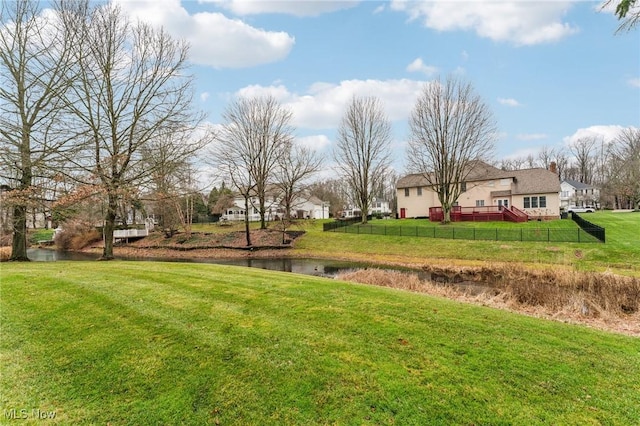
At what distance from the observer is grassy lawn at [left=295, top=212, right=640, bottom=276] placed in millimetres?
18094

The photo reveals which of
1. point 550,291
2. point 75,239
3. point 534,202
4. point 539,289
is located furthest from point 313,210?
point 550,291

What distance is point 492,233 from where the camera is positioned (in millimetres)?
25766

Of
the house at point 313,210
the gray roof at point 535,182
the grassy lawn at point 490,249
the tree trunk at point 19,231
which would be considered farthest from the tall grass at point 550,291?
the house at point 313,210

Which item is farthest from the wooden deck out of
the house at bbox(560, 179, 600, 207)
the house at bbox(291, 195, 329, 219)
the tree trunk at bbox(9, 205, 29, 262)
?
the house at bbox(560, 179, 600, 207)

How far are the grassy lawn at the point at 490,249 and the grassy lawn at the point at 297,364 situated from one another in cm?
1521

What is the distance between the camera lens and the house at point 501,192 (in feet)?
115

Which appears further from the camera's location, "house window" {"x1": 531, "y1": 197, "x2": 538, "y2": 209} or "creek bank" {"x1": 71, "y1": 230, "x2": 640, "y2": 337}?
"house window" {"x1": 531, "y1": 197, "x2": 538, "y2": 209}

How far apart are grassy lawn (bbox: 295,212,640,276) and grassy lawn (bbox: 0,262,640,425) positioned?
1521 cm

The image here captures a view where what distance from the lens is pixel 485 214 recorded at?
117 ft

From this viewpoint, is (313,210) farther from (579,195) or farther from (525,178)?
(579,195)

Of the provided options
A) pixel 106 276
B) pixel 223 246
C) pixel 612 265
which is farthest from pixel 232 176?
pixel 612 265

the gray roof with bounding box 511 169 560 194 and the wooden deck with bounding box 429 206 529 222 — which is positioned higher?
the gray roof with bounding box 511 169 560 194

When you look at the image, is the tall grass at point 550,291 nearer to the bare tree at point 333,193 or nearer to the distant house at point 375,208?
the bare tree at point 333,193

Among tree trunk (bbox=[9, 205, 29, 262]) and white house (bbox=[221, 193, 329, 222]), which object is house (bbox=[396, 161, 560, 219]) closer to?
white house (bbox=[221, 193, 329, 222])
